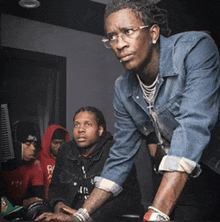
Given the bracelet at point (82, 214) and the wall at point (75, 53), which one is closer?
the bracelet at point (82, 214)

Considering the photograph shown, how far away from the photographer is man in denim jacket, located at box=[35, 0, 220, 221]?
0.80m

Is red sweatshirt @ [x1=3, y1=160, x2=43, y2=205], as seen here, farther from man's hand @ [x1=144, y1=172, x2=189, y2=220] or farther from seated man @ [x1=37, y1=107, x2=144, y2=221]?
man's hand @ [x1=144, y1=172, x2=189, y2=220]

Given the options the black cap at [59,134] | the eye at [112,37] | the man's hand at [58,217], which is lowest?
the man's hand at [58,217]

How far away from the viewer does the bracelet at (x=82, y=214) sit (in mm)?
984

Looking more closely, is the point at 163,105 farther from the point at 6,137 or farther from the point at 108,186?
the point at 6,137

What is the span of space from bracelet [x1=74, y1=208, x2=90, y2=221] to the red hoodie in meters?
0.38

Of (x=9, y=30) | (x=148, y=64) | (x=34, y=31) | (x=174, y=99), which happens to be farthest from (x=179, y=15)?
(x=9, y=30)

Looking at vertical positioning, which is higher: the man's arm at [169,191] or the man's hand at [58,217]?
the man's arm at [169,191]

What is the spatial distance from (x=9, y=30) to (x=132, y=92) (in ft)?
2.35

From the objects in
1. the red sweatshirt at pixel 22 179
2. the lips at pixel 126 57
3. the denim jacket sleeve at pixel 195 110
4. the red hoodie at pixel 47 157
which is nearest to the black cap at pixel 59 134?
the red hoodie at pixel 47 157

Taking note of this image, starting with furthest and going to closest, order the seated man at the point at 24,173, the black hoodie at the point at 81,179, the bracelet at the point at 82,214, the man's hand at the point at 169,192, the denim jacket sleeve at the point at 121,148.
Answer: the seated man at the point at 24,173, the black hoodie at the point at 81,179, the denim jacket sleeve at the point at 121,148, the bracelet at the point at 82,214, the man's hand at the point at 169,192

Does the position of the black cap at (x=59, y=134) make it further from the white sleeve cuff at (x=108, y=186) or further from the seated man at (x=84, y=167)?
the white sleeve cuff at (x=108, y=186)

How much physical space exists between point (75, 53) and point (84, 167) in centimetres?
58

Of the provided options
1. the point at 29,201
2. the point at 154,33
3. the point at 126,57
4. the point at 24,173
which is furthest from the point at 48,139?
the point at 154,33
